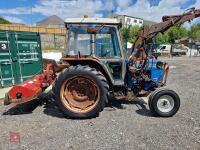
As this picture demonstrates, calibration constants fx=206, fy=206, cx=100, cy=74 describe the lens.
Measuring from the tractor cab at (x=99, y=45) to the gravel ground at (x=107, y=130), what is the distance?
1.04 meters

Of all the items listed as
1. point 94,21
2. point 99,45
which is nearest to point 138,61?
point 99,45

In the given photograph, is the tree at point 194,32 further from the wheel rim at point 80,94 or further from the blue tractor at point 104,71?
the wheel rim at point 80,94

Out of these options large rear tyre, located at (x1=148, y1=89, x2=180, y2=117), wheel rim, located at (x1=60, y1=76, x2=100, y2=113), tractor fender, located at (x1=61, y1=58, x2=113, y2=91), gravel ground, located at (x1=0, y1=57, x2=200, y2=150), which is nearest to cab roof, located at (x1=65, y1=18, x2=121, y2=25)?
tractor fender, located at (x1=61, y1=58, x2=113, y2=91)

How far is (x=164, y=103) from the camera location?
507cm

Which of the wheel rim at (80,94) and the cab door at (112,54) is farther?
the cab door at (112,54)

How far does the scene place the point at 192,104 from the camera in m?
6.14

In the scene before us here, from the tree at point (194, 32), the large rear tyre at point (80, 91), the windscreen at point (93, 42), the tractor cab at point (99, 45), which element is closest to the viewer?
the large rear tyre at point (80, 91)

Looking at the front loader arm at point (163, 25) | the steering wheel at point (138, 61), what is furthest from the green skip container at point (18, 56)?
the front loader arm at point (163, 25)

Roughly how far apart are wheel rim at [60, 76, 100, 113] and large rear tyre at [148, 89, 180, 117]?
4.47ft

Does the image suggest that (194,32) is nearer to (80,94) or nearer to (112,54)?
(112,54)

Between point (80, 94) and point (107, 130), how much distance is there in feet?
4.13

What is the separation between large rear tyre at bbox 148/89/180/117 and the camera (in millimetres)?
4992

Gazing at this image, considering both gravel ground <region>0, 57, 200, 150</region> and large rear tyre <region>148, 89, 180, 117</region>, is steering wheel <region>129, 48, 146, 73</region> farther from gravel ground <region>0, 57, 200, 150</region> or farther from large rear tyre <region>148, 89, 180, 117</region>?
gravel ground <region>0, 57, 200, 150</region>

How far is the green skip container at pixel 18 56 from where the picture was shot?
26.3 feet
